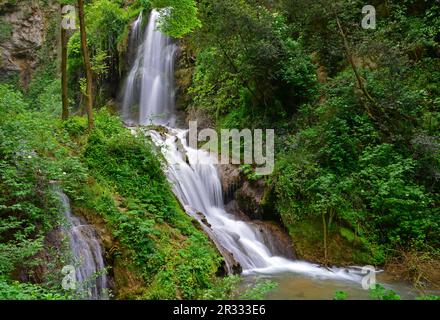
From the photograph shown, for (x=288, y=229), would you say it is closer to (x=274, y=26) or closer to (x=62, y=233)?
(x=62, y=233)

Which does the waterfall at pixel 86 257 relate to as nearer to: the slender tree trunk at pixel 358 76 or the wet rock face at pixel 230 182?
the wet rock face at pixel 230 182

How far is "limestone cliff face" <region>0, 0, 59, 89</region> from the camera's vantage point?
82.5 feet

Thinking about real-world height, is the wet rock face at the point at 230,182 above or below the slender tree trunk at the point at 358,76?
below

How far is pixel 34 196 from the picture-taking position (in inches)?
254

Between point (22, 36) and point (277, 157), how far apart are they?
2277cm

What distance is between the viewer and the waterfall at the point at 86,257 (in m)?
6.03

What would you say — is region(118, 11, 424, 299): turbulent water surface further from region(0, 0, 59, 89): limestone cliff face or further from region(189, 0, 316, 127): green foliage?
region(0, 0, 59, 89): limestone cliff face

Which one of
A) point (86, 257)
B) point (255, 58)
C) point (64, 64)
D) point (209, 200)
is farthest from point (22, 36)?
point (86, 257)

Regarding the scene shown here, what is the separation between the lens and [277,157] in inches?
446

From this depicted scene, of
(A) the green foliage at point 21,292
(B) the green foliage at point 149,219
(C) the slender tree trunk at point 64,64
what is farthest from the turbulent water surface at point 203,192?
(A) the green foliage at point 21,292

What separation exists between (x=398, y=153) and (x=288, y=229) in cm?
354

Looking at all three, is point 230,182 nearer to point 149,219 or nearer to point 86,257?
point 149,219

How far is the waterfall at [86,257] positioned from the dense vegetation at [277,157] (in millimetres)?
211
